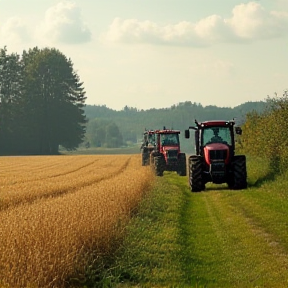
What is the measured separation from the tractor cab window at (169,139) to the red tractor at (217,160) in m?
11.9

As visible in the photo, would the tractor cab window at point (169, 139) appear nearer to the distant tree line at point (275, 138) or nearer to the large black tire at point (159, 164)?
the large black tire at point (159, 164)

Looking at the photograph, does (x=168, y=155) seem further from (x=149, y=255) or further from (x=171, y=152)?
(x=149, y=255)

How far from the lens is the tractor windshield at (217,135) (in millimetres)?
23109

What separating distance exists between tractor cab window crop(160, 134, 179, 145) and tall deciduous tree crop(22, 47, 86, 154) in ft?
203

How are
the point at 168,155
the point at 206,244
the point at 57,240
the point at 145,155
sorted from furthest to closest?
1. the point at 145,155
2. the point at 168,155
3. the point at 206,244
4. the point at 57,240

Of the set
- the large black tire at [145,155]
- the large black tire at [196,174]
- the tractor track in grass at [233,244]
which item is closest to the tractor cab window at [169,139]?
the large black tire at [145,155]

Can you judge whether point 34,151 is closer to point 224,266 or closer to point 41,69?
point 41,69

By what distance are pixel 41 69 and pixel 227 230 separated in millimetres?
88940

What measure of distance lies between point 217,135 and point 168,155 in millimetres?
10696

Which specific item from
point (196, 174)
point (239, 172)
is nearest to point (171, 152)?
point (196, 174)

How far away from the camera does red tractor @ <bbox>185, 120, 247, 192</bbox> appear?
22234 mm

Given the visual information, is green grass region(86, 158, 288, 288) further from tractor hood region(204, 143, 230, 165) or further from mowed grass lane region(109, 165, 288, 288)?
tractor hood region(204, 143, 230, 165)

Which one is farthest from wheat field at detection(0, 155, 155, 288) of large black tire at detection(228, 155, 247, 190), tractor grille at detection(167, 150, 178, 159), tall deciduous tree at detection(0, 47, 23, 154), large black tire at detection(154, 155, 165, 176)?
tall deciduous tree at detection(0, 47, 23, 154)

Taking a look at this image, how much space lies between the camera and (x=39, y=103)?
97.3 metres
